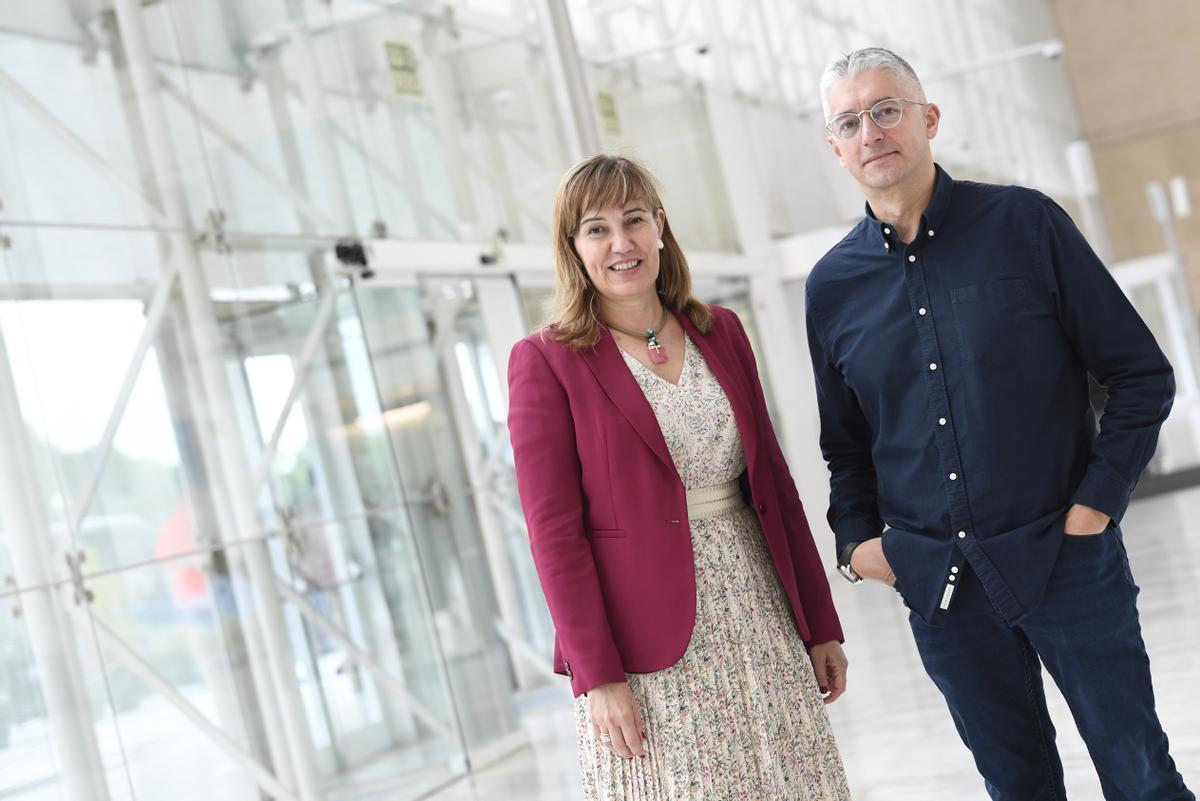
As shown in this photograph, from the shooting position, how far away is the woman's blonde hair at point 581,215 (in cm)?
251

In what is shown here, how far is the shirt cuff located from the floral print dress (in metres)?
0.59

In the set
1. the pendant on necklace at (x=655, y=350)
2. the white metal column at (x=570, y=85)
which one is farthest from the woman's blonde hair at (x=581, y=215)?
the white metal column at (x=570, y=85)

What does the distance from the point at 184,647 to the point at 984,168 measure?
29.9 feet

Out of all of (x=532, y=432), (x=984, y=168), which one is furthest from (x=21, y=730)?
(x=984, y=168)

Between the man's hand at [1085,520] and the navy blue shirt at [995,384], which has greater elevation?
the navy blue shirt at [995,384]

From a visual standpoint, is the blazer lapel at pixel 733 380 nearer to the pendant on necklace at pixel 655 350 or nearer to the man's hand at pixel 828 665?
the pendant on necklace at pixel 655 350

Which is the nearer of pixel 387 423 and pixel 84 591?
pixel 84 591

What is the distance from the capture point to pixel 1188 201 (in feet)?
32.4

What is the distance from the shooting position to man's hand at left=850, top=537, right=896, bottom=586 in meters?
2.64

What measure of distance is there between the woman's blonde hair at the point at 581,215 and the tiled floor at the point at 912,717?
104 inches

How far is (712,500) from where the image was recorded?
2547 mm

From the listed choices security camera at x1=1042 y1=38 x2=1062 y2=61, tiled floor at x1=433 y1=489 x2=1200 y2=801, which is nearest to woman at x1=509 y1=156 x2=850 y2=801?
tiled floor at x1=433 y1=489 x2=1200 y2=801

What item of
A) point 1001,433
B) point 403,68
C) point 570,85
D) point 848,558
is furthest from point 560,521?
point 403,68

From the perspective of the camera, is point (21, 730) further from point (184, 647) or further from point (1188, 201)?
point (1188, 201)
